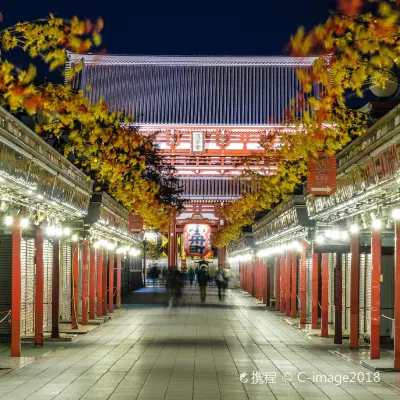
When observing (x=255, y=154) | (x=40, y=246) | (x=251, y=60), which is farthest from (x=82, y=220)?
(x=251, y=60)

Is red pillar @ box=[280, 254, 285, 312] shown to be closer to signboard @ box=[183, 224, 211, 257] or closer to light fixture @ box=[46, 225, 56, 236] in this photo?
light fixture @ box=[46, 225, 56, 236]

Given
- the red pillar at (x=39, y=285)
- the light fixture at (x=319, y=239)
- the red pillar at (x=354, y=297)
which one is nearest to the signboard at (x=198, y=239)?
the light fixture at (x=319, y=239)

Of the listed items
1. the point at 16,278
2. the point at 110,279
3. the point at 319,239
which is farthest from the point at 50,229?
the point at 110,279

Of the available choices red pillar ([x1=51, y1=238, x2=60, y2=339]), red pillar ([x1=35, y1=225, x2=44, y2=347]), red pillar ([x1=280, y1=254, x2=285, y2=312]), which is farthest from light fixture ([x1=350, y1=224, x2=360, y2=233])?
red pillar ([x1=280, y1=254, x2=285, y2=312])

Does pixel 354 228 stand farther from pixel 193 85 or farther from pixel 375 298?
pixel 193 85

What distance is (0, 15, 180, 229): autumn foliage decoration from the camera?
1476 centimetres

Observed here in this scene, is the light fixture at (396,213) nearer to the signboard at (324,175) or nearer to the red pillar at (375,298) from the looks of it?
the red pillar at (375,298)

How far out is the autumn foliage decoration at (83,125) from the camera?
581 inches

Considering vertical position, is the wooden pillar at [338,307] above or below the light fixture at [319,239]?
below

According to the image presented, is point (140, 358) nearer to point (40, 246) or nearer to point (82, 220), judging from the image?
point (40, 246)

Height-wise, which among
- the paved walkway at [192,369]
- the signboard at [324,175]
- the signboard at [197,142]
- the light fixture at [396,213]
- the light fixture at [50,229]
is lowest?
the paved walkway at [192,369]

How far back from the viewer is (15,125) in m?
14.5

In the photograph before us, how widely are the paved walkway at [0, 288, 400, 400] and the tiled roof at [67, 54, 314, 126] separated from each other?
29870 mm

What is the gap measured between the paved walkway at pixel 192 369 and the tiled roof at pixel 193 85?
2987 cm
